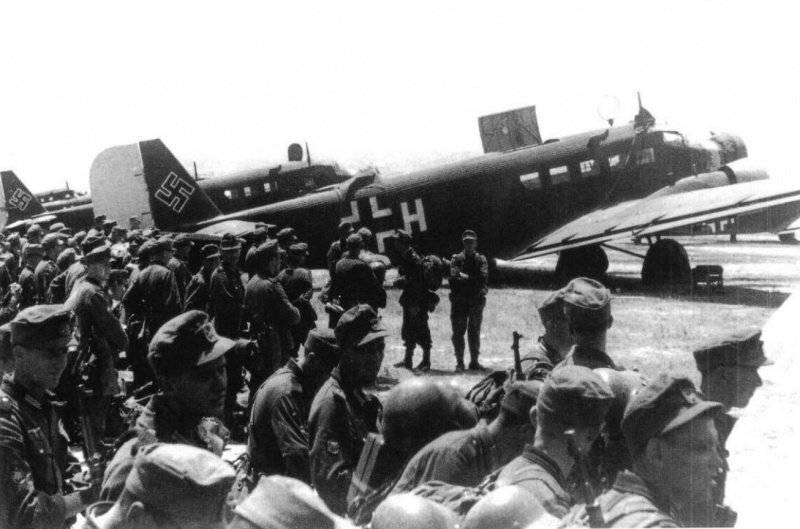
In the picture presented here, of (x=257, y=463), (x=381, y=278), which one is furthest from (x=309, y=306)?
(x=257, y=463)

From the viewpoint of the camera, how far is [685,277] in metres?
15.8

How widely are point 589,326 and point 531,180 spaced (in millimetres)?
14096

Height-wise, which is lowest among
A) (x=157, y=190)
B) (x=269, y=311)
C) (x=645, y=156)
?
(x=269, y=311)

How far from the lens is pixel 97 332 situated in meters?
7.50

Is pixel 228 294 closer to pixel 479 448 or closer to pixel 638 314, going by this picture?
pixel 479 448

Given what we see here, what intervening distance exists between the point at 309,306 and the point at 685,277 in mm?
9355

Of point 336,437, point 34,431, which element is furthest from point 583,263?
point 34,431

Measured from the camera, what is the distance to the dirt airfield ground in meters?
10.7

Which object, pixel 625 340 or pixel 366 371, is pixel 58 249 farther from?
pixel 366 371

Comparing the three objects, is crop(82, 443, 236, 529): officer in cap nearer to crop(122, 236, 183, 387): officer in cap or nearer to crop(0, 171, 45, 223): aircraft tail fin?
crop(122, 236, 183, 387): officer in cap

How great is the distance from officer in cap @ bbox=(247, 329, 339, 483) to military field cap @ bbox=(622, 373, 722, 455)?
187cm

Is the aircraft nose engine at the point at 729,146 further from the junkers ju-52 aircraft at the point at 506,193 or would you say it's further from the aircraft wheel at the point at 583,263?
the aircraft wheel at the point at 583,263

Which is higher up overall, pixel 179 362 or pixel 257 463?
pixel 179 362

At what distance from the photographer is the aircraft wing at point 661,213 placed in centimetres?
1513
